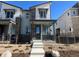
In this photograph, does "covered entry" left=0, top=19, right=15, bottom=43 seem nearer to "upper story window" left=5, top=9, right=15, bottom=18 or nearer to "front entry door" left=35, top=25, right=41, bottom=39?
"upper story window" left=5, top=9, right=15, bottom=18

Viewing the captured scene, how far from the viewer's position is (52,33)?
511 centimetres

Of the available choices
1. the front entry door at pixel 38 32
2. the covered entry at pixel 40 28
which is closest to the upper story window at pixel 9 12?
the covered entry at pixel 40 28

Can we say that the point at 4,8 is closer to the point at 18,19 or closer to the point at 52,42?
the point at 18,19

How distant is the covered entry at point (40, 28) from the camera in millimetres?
5095

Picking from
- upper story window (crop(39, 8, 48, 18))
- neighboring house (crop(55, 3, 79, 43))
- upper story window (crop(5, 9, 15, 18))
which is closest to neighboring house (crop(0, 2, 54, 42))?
upper story window (crop(5, 9, 15, 18))

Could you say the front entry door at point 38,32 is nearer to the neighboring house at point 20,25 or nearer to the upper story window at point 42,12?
the neighboring house at point 20,25

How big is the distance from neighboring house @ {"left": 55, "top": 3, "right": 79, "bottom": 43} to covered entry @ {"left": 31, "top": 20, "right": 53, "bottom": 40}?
1.74 feet

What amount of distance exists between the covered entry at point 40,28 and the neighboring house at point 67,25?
53cm

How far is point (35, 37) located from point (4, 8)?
1.92 metres

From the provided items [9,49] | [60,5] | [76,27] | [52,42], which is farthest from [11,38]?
[76,27]

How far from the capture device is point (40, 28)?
18.6 feet

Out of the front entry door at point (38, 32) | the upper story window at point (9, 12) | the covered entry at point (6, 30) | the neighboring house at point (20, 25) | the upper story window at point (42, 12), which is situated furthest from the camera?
the upper story window at point (42, 12)

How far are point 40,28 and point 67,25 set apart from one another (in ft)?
3.85

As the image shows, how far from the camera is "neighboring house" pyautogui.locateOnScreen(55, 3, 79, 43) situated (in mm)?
4752
